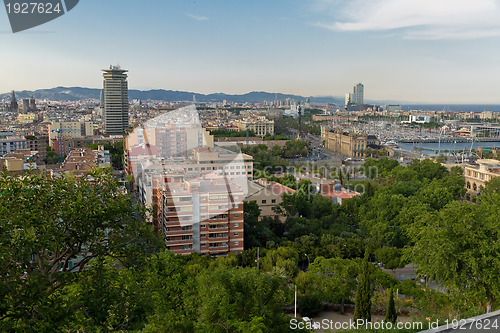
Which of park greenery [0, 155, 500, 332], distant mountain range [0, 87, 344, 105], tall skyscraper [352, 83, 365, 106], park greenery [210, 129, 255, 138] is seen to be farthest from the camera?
tall skyscraper [352, 83, 365, 106]

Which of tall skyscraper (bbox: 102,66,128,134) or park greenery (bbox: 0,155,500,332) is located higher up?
tall skyscraper (bbox: 102,66,128,134)

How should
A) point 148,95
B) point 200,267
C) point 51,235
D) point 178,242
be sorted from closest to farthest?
point 51,235 < point 200,267 < point 178,242 < point 148,95

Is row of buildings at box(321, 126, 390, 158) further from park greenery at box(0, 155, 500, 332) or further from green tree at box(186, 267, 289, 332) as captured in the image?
green tree at box(186, 267, 289, 332)

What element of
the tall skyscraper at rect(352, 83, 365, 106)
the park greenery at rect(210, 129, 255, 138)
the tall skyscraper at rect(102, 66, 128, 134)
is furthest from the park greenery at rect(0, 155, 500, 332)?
the tall skyscraper at rect(352, 83, 365, 106)

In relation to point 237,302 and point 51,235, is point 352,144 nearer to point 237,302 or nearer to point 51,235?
point 237,302

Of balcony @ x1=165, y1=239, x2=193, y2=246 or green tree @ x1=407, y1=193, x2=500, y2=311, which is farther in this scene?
balcony @ x1=165, y1=239, x2=193, y2=246

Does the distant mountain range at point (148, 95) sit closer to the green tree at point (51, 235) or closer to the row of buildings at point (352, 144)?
the row of buildings at point (352, 144)

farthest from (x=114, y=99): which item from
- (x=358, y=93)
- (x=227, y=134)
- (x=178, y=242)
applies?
(x=358, y=93)
